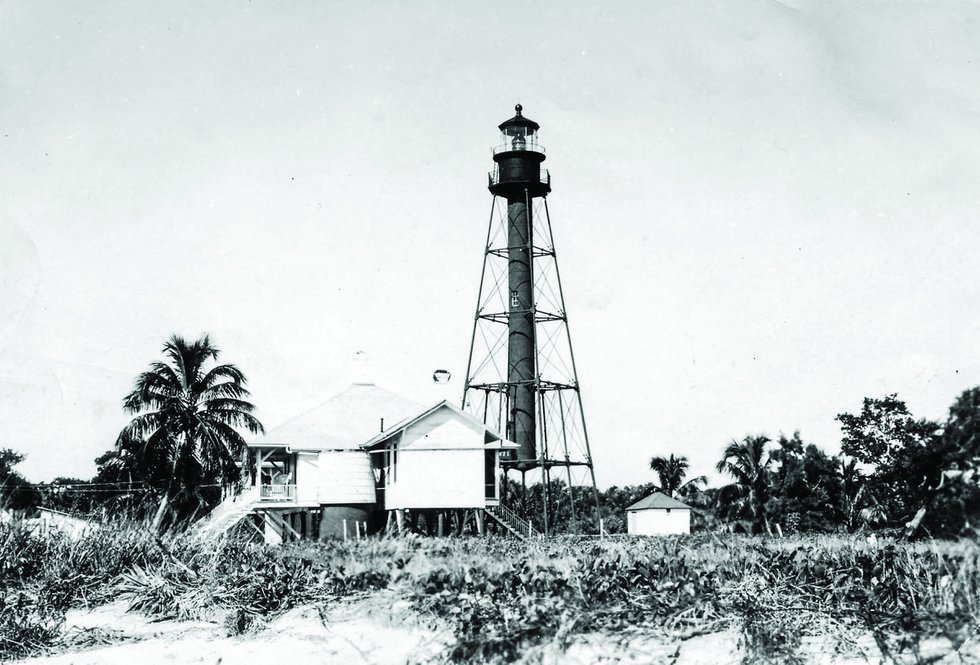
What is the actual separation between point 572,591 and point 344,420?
29188 mm

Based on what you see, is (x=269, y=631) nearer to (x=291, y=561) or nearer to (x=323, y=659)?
(x=323, y=659)

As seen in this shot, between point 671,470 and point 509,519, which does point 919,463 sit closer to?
point 509,519

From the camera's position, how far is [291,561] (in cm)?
1270

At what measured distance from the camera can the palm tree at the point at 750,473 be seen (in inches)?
2320

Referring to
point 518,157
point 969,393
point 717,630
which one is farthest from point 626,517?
point 717,630

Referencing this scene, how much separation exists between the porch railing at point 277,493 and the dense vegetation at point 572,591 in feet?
73.1

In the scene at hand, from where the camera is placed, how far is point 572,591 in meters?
9.81

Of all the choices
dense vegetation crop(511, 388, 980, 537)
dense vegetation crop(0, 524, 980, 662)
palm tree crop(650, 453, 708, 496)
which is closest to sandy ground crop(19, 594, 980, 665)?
dense vegetation crop(0, 524, 980, 662)

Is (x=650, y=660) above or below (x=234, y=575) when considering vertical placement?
below

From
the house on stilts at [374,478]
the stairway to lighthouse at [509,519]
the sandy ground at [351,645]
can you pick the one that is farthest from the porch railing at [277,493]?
the sandy ground at [351,645]

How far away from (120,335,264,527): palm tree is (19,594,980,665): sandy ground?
2786 cm

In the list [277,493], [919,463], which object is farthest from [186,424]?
[919,463]

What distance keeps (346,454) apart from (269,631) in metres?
25.5

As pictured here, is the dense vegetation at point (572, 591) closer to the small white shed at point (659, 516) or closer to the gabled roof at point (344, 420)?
the gabled roof at point (344, 420)
